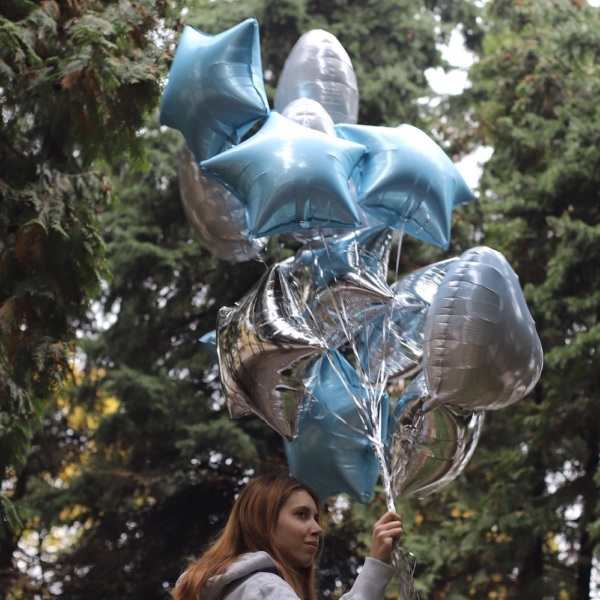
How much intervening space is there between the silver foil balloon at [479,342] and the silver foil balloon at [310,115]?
0.96 meters

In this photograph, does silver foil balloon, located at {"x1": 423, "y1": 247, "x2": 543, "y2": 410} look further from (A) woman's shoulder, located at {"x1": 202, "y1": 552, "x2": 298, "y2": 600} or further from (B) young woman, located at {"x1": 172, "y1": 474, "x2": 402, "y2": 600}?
(A) woman's shoulder, located at {"x1": 202, "y1": 552, "x2": 298, "y2": 600}

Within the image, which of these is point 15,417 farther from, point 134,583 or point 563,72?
point 563,72

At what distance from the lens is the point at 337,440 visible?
4.12 meters

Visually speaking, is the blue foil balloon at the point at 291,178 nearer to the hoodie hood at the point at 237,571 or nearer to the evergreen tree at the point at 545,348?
the hoodie hood at the point at 237,571

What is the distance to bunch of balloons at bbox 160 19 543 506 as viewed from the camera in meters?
3.56

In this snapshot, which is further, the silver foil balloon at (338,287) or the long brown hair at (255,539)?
the silver foil balloon at (338,287)

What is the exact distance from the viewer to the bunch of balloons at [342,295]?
11.7ft

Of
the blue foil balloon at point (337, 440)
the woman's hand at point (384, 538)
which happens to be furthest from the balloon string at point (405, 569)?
the blue foil balloon at point (337, 440)

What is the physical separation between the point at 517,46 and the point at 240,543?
7.85 meters

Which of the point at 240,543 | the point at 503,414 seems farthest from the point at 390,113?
the point at 240,543

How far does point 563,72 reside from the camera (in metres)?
9.40

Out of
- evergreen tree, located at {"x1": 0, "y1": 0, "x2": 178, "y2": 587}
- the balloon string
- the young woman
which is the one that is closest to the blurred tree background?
evergreen tree, located at {"x1": 0, "y1": 0, "x2": 178, "y2": 587}

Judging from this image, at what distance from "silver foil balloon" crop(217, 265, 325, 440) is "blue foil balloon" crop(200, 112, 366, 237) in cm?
25

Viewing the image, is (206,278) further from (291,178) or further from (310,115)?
(291,178)
